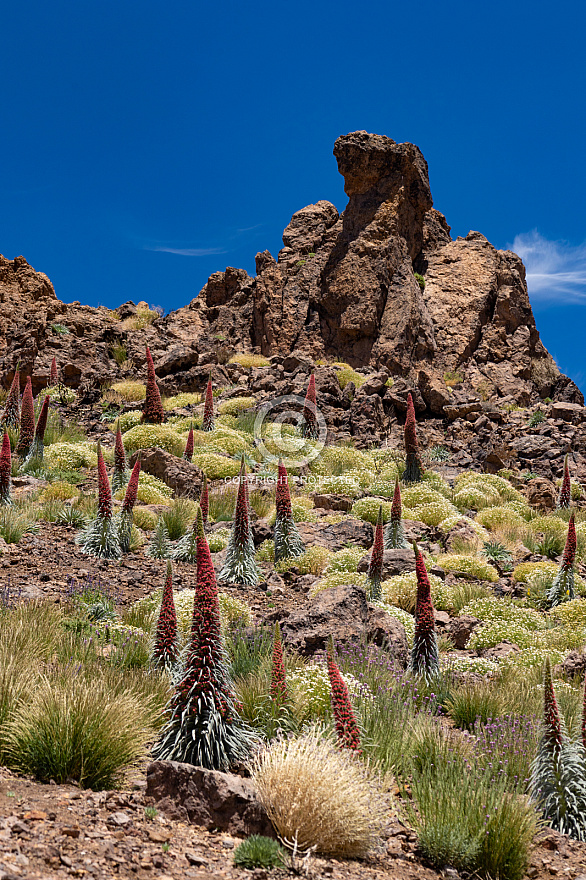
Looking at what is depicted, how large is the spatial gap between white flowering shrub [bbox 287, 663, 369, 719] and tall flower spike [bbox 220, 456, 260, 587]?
461 centimetres

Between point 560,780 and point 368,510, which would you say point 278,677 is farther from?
point 368,510

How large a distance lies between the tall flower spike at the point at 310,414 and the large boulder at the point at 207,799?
687 inches

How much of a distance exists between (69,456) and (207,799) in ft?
46.0

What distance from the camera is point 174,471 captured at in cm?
1611

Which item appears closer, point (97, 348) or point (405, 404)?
point (405, 404)

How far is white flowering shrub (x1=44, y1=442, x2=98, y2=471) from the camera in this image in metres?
17.0

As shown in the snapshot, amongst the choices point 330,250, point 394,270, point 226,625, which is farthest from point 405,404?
point 226,625

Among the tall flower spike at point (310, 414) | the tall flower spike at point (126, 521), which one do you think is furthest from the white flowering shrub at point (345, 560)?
the tall flower spike at point (310, 414)

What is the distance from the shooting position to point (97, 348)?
2734cm

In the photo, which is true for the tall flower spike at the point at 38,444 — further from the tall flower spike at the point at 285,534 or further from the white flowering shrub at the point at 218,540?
the tall flower spike at the point at 285,534

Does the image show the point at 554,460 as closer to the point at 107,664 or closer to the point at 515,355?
the point at 515,355

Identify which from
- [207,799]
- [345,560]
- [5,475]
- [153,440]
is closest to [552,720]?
[207,799]

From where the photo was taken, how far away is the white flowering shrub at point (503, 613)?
1038 cm

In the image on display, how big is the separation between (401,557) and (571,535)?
3.10 metres
